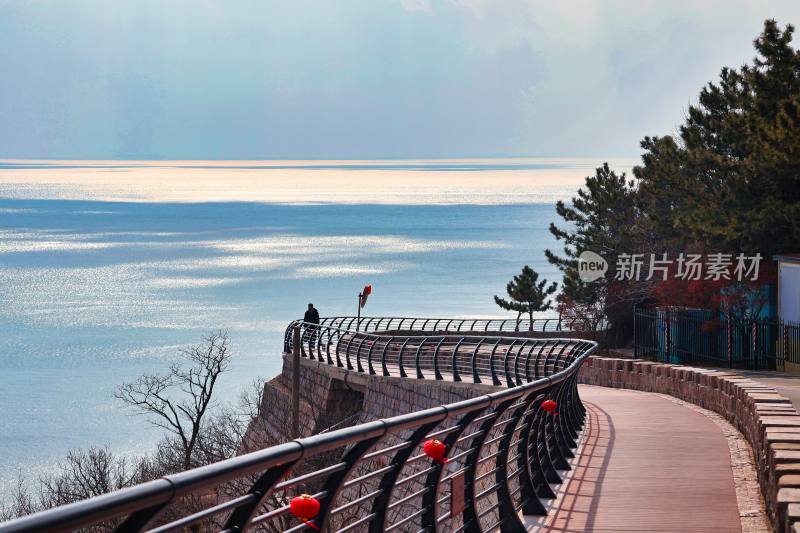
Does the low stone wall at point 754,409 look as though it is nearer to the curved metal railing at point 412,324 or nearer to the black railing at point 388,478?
the black railing at point 388,478

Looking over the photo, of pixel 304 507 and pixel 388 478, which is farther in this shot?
pixel 388 478

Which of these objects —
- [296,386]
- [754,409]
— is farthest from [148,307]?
[754,409]

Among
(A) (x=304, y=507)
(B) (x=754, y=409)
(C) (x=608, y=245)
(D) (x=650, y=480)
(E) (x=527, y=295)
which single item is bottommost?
(D) (x=650, y=480)

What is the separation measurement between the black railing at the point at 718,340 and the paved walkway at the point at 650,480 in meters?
18.1

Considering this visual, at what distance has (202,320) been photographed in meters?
114

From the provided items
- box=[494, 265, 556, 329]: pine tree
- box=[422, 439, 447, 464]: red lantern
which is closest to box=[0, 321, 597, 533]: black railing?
box=[422, 439, 447, 464]: red lantern

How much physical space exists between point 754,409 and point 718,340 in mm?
25921

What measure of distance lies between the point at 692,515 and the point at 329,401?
29.6 m

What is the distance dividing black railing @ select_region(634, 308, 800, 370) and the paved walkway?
18.1 meters

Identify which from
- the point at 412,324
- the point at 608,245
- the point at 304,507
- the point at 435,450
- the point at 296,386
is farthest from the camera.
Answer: the point at 608,245

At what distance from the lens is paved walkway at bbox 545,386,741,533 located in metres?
9.43

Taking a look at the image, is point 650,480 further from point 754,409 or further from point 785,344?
point 785,344

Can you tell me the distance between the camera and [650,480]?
11.6 meters

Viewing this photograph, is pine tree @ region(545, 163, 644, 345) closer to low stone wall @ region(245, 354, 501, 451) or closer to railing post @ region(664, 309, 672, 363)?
railing post @ region(664, 309, 672, 363)
